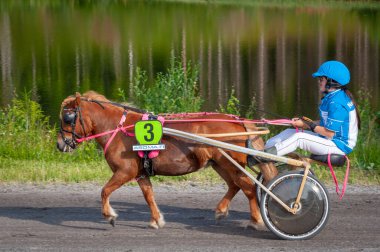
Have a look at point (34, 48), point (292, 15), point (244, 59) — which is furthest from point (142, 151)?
point (292, 15)

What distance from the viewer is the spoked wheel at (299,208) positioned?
7.19 meters

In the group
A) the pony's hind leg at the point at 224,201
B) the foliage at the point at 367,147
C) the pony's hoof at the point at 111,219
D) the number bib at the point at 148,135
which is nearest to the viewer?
the number bib at the point at 148,135

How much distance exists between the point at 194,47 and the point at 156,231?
905 inches

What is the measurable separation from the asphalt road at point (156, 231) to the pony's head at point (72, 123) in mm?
848

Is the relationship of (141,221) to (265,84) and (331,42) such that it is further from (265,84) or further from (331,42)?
(331,42)

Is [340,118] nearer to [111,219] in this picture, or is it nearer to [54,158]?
[111,219]

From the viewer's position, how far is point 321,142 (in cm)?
726

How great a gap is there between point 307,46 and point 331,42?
189cm

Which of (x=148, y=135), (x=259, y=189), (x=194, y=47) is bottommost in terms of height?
(x=259, y=189)

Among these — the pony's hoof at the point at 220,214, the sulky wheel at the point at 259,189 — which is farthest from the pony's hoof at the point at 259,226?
the pony's hoof at the point at 220,214

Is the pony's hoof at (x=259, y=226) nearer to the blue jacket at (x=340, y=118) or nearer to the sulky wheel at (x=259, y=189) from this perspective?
the sulky wheel at (x=259, y=189)

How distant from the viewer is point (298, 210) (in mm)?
7188

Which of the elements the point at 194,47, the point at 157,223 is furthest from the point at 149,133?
the point at 194,47

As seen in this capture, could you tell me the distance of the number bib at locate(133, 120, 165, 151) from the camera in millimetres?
7375
